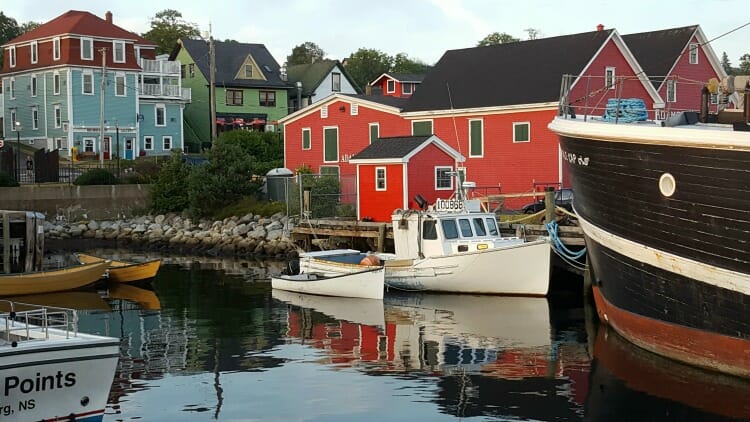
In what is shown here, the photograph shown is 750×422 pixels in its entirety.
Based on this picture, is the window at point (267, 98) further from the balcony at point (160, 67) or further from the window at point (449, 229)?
the window at point (449, 229)

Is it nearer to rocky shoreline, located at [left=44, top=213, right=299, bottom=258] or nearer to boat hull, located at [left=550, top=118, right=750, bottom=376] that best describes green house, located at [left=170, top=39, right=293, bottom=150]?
rocky shoreline, located at [left=44, top=213, right=299, bottom=258]

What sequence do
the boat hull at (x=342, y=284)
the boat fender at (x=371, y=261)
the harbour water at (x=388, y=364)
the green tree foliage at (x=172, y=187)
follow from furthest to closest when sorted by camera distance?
the green tree foliage at (x=172, y=187), the boat fender at (x=371, y=261), the boat hull at (x=342, y=284), the harbour water at (x=388, y=364)

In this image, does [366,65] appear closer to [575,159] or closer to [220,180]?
[220,180]

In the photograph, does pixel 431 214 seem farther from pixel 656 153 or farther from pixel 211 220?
pixel 211 220

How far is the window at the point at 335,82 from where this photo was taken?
78438 mm

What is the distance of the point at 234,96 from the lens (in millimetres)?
73062

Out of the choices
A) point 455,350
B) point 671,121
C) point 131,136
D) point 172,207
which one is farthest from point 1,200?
point 671,121

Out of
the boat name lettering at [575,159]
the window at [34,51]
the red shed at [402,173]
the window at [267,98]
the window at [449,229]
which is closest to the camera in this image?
the boat name lettering at [575,159]

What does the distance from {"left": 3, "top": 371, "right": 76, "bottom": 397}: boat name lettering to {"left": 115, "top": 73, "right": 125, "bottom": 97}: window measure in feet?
179

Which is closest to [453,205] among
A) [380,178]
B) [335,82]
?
[380,178]

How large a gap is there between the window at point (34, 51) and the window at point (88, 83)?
175 inches

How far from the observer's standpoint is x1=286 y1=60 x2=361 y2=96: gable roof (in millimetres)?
76875

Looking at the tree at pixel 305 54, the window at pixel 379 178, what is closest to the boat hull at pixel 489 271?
the window at pixel 379 178

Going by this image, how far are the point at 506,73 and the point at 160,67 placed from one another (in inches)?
1262
